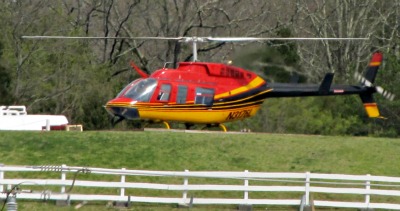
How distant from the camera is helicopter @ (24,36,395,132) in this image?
3412 centimetres

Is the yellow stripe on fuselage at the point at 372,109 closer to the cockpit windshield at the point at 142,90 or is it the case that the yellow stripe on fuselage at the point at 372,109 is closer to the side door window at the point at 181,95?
the side door window at the point at 181,95

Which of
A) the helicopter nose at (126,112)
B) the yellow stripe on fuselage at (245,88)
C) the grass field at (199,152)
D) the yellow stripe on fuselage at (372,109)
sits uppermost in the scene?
the yellow stripe on fuselage at (245,88)

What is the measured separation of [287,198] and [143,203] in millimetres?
3696

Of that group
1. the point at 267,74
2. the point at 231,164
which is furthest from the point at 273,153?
the point at 267,74

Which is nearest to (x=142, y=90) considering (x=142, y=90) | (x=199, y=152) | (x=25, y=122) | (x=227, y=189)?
(x=142, y=90)

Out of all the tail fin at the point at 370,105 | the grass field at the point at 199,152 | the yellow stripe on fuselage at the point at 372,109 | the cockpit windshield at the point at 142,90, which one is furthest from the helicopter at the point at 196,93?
the grass field at the point at 199,152

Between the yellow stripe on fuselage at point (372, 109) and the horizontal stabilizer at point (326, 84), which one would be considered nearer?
the horizontal stabilizer at point (326, 84)

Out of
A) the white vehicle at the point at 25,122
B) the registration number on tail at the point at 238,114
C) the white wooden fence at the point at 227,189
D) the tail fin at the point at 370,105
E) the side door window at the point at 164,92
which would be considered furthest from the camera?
the tail fin at the point at 370,105

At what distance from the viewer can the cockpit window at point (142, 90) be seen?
1341 inches

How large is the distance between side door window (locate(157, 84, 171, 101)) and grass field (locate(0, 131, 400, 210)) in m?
2.46

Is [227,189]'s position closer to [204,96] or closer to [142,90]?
[142,90]

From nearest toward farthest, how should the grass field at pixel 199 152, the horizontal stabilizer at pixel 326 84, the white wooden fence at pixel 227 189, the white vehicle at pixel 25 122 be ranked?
1. the white wooden fence at pixel 227 189
2. the grass field at pixel 199 152
3. the white vehicle at pixel 25 122
4. the horizontal stabilizer at pixel 326 84

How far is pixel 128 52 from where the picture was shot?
54.2 m

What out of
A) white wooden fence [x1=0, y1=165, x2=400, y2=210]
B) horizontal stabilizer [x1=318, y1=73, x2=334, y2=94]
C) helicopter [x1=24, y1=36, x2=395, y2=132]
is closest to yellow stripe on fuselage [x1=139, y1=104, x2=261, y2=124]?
helicopter [x1=24, y1=36, x2=395, y2=132]
